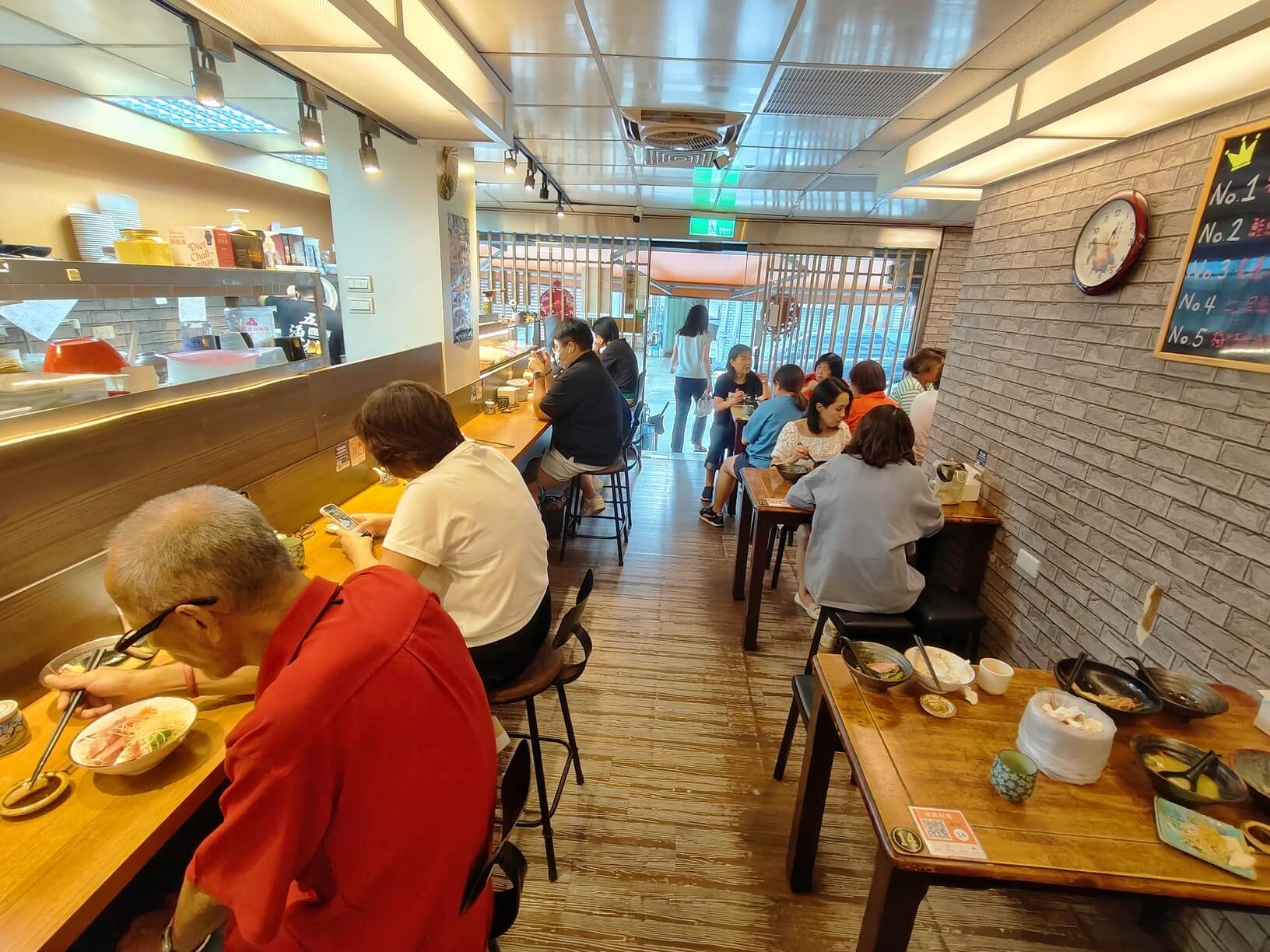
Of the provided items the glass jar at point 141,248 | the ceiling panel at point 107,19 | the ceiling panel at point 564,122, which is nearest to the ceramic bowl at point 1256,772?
the glass jar at point 141,248

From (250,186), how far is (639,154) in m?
3.29

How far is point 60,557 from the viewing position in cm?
125

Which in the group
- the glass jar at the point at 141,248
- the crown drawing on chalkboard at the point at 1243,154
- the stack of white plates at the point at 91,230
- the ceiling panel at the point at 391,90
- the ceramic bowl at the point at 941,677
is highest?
the ceiling panel at the point at 391,90

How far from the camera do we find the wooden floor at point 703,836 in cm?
167

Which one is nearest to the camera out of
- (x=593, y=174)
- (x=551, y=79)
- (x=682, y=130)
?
(x=551, y=79)

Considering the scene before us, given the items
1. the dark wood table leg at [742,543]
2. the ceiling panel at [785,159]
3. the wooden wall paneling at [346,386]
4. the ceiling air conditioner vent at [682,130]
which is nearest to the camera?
the wooden wall paneling at [346,386]

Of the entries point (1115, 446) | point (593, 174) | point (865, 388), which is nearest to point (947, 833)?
point (1115, 446)

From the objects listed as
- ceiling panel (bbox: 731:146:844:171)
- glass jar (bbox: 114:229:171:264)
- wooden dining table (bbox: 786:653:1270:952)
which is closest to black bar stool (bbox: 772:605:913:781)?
wooden dining table (bbox: 786:653:1270:952)

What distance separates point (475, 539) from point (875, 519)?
159 cm

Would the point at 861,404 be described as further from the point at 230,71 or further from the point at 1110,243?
the point at 230,71

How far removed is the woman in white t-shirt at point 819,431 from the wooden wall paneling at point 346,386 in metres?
2.15

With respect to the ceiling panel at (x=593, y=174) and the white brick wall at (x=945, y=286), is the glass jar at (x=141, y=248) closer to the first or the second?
the ceiling panel at (x=593, y=174)

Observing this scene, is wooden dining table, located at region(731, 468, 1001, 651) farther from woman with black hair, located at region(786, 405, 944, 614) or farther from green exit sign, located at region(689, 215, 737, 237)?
green exit sign, located at region(689, 215, 737, 237)

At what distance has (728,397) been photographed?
15.6 feet
